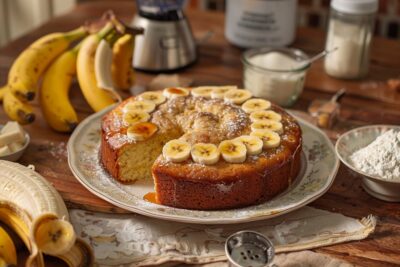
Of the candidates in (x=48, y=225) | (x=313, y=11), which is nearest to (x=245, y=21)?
(x=313, y=11)

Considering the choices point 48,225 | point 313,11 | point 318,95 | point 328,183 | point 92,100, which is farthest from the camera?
point 313,11

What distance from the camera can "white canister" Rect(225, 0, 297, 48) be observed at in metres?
2.25

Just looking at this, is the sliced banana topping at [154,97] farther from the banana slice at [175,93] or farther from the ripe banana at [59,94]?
the ripe banana at [59,94]

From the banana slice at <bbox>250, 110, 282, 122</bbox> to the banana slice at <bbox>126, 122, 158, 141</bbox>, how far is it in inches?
10.0

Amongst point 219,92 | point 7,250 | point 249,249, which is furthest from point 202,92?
point 7,250

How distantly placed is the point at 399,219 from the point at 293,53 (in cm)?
79

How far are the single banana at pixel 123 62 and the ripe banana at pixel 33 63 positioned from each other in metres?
0.13

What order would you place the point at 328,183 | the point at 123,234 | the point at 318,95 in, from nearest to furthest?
the point at 123,234 → the point at 328,183 → the point at 318,95

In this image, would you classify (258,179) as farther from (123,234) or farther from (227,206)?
(123,234)

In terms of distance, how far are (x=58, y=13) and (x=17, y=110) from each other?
1.40 m

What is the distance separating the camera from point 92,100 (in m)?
1.90

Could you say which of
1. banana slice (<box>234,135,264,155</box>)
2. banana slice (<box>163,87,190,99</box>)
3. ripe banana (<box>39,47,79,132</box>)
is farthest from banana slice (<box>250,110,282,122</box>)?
ripe banana (<box>39,47,79,132</box>)

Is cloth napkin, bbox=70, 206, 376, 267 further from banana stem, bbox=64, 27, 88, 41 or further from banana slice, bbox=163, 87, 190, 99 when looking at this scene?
banana stem, bbox=64, 27, 88, 41

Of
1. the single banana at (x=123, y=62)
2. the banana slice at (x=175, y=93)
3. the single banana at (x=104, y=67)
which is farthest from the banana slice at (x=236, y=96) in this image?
the single banana at (x=123, y=62)
